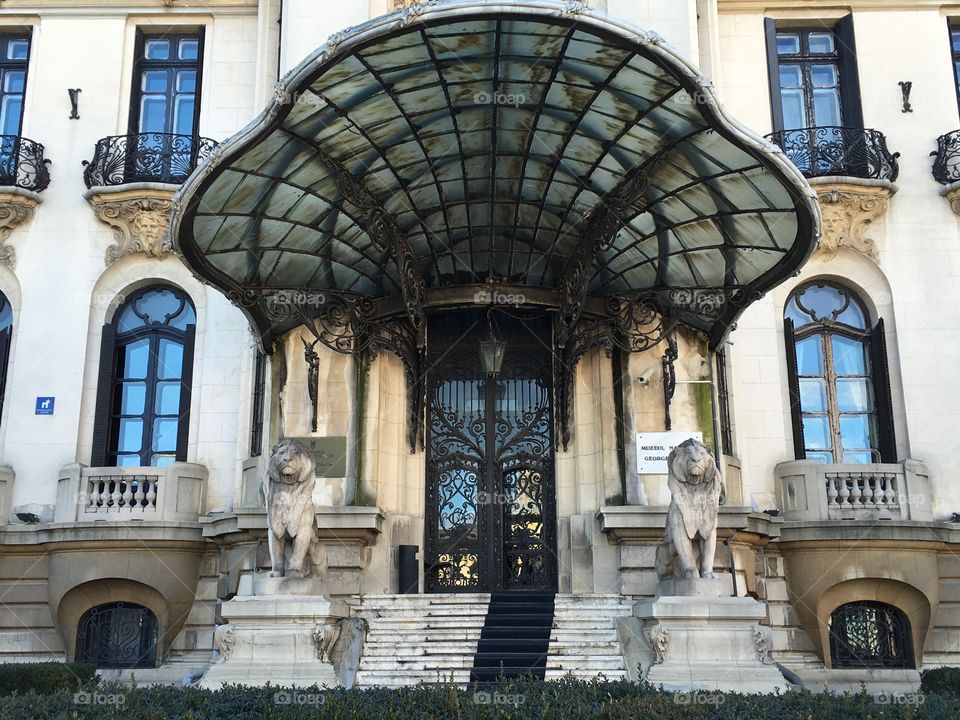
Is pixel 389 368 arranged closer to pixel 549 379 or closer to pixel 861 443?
pixel 549 379

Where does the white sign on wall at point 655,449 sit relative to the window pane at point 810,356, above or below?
below

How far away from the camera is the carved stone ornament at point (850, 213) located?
745 inches

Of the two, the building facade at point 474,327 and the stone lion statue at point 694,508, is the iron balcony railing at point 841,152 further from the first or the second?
the stone lion statue at point 694,508

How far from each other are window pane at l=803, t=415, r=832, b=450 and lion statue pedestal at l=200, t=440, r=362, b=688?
30.2 ft

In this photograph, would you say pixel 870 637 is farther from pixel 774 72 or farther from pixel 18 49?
pixel 18 49

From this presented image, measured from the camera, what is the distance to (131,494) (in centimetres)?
1794

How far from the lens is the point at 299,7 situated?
19.0 metres

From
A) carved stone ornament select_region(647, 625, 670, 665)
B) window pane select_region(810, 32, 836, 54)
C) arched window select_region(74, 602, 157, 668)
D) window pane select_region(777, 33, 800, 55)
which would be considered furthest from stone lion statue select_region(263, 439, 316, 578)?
window pane select_region(810, 32, 836, 54)

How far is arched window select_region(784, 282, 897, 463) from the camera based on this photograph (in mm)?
18797

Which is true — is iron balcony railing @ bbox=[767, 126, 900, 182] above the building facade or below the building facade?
above

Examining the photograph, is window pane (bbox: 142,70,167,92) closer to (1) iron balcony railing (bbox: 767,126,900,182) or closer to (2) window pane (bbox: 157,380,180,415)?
(2) window pane (bbox: 157,380,180,415)

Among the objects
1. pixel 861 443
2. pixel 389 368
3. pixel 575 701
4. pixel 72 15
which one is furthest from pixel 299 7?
pixel 575 701

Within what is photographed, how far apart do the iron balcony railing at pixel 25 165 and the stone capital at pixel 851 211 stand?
13931mm

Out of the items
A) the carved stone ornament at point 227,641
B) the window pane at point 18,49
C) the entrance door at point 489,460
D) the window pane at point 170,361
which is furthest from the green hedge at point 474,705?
the window pane at point 18,49
